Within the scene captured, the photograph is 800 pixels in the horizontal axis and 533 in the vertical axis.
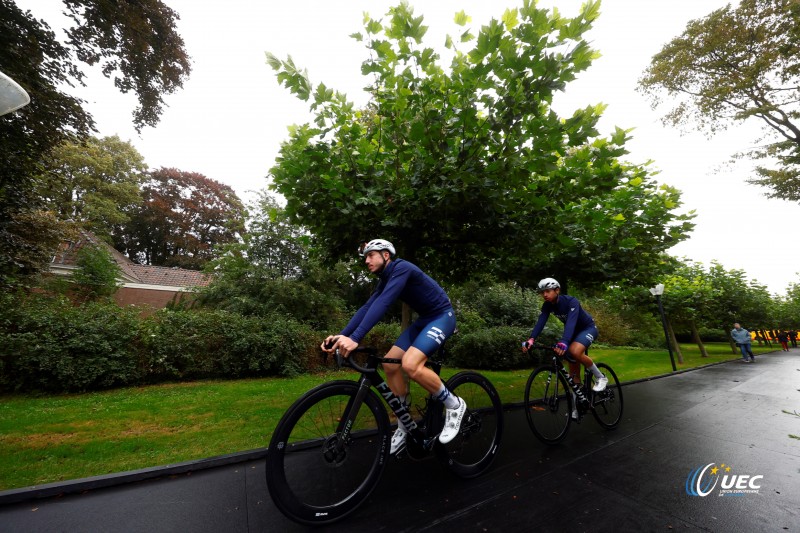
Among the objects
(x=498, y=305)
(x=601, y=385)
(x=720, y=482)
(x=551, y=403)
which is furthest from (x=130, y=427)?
(x=498, y=305)

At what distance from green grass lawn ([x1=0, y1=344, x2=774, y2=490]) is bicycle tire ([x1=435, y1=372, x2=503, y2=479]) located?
2.47 metres

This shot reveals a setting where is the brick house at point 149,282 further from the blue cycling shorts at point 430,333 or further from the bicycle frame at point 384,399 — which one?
the bicycle frame at point 384,399

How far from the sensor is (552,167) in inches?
144

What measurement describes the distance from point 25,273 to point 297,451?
11.7m

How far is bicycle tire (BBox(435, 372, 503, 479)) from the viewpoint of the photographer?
3344 millimetres

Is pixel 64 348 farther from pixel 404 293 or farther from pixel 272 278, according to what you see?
pixel 404 293

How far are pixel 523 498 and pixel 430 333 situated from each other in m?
1.61

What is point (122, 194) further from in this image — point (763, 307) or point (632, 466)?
point (763, 307)

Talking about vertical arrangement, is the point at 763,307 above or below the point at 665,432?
above

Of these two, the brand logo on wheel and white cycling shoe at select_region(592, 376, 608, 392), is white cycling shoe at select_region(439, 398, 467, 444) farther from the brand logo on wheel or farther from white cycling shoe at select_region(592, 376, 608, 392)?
white cycling shoe at select_region(592, 376, 608, 392)

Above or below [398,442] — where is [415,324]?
above

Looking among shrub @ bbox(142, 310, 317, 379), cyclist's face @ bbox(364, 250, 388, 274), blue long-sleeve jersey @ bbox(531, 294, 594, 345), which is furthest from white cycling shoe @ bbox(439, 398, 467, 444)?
shrub @ bbox(142, 310, 317, 379)

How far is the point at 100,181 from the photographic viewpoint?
27.5 meters

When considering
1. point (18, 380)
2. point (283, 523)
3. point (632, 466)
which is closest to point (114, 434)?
point (283, 523)
